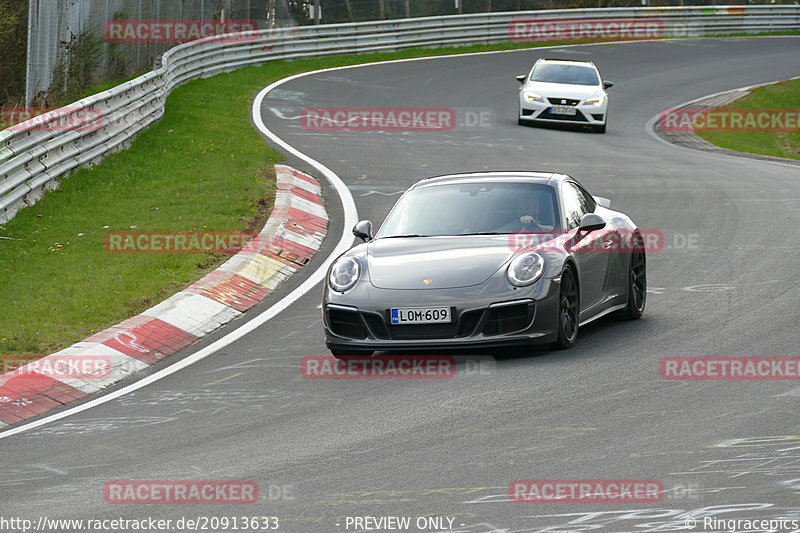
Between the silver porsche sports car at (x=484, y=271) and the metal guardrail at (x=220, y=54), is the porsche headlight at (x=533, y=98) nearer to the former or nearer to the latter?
the metal guardrail at (x=220, y=54)

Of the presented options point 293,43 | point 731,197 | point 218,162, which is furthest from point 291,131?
point 293,43

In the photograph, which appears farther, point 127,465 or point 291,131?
point 291,131

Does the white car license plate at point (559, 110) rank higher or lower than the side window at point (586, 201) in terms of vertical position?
→ lower

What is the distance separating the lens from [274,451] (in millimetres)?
6633

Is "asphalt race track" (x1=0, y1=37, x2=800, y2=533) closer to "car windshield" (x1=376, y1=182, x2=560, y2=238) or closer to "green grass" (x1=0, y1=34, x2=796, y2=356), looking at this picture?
"car windshield" (x1=376, y1=182, x2=560, y2=238)

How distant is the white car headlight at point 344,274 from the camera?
29.6ft

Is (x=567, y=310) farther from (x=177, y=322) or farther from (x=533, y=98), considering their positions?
(x=533, y=98)

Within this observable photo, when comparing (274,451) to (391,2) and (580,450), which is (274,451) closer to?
(580,450)

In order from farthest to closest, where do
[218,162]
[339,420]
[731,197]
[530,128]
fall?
[530,128] → [218,162] → [731,197] → [339,420]

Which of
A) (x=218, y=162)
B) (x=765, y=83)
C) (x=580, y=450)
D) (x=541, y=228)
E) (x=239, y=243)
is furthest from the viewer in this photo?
(x=765, y=83)

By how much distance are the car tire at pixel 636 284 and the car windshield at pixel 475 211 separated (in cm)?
103

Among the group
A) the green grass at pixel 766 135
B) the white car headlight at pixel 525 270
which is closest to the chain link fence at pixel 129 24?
the green grass at pixel 766 135

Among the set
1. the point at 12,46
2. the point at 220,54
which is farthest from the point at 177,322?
the point at 220,54

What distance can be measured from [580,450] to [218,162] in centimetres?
1252
